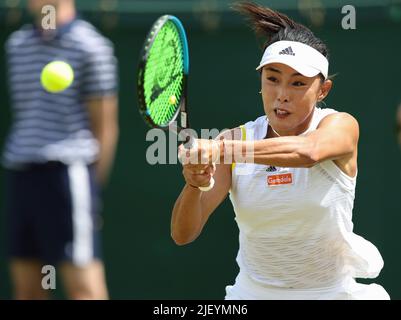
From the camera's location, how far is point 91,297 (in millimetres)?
4059

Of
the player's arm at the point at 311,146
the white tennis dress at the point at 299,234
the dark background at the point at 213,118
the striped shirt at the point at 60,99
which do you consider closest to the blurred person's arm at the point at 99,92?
the striped shirt at the point at 60,99

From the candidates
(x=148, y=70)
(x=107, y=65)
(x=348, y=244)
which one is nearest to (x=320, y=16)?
(x=107, y=65)

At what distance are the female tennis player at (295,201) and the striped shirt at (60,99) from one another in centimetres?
74

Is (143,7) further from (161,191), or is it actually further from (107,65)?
(107,65)

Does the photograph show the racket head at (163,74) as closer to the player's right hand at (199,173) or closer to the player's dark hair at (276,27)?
the player's right hand at (199,173)

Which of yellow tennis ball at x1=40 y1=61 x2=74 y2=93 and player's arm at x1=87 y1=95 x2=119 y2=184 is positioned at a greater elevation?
yellow tennis ball at x1=40 y1=61 x2=74 y2=93

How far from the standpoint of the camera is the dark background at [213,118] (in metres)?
5.63

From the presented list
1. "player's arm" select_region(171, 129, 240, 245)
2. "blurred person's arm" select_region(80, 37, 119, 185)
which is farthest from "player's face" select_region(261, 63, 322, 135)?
"blurred person's arm" select_region(80, 37, 119, 185)

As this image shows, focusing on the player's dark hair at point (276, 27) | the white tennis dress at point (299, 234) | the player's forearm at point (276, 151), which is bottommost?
the white tennis dress at point (299, 234)

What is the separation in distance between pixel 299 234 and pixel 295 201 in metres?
0.13

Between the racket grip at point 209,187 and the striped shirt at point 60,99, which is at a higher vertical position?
the striped shirt at point 60,99

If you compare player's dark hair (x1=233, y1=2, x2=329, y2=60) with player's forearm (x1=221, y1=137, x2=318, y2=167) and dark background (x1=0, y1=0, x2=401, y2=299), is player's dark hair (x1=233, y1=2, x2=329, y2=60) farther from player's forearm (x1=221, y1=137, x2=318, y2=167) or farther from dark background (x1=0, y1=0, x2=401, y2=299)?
dark background (x1=0, y1=0, x2=401, y2=299)

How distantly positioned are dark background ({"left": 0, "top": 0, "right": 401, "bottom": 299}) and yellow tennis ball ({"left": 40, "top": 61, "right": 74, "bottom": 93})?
1553 millimetres

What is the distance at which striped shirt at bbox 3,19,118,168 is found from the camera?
13.6 ft
